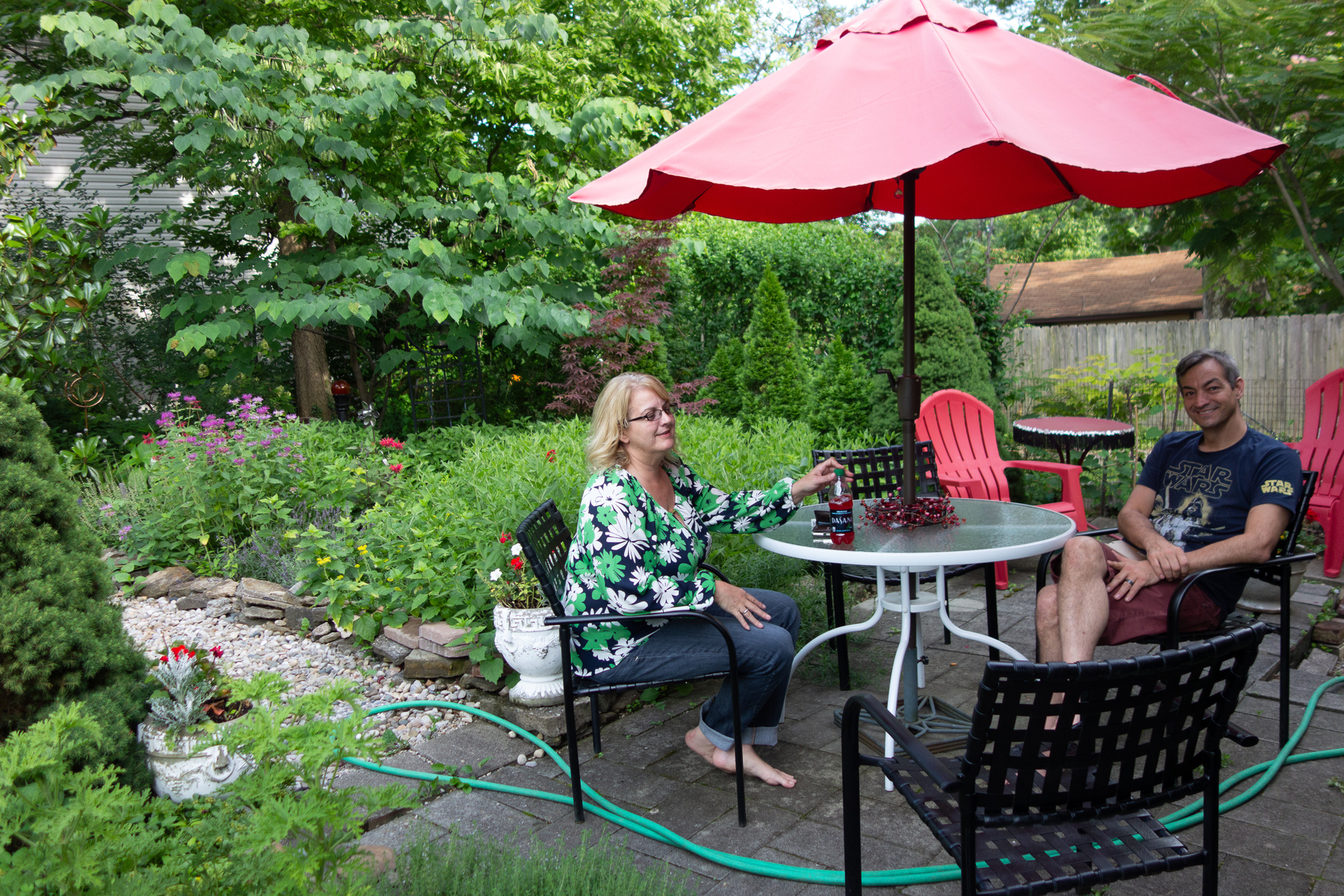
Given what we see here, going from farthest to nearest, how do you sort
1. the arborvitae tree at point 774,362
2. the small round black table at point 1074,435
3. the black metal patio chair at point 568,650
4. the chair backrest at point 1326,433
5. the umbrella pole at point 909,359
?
the arborvitae tree at point 774,362 < the small round black table at point 1074,435 < the chair backrest at point 1326,433 < the umbrella pole at point 909,359 < the black metal patio chair at point 568,650

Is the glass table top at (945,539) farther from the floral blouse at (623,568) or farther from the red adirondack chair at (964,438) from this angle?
the red adirondack chair at (964,438)

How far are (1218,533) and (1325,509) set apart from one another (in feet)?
7.74

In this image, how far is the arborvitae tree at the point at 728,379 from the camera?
915cm

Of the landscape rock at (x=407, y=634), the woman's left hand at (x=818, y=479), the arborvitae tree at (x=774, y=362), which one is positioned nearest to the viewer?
the woman's left hand at (x=818, y=479)

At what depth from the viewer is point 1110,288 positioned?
25.4 metres

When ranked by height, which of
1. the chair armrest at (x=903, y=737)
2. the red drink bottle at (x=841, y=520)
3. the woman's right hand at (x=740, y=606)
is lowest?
the woman's right hand at (x=740, y=606)

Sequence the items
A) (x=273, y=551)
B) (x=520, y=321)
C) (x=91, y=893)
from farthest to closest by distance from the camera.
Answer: (x=520, y=321)
(x=273, y=551)
(x=91, y=893)

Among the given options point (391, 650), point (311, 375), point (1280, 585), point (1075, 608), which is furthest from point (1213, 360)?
point (311, 375)

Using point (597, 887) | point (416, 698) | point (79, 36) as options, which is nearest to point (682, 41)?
point (79, 36)

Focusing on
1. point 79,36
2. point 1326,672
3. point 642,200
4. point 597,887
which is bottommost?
point 1326,672

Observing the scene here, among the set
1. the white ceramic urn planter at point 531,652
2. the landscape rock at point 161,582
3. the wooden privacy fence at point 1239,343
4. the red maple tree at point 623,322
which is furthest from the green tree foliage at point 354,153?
A: the wooden privacy fence at point 1239,343

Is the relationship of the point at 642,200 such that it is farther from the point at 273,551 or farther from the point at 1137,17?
the point at 1137,17

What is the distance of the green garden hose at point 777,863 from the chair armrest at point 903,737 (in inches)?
26.1

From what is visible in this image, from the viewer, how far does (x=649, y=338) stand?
777 centimetres
